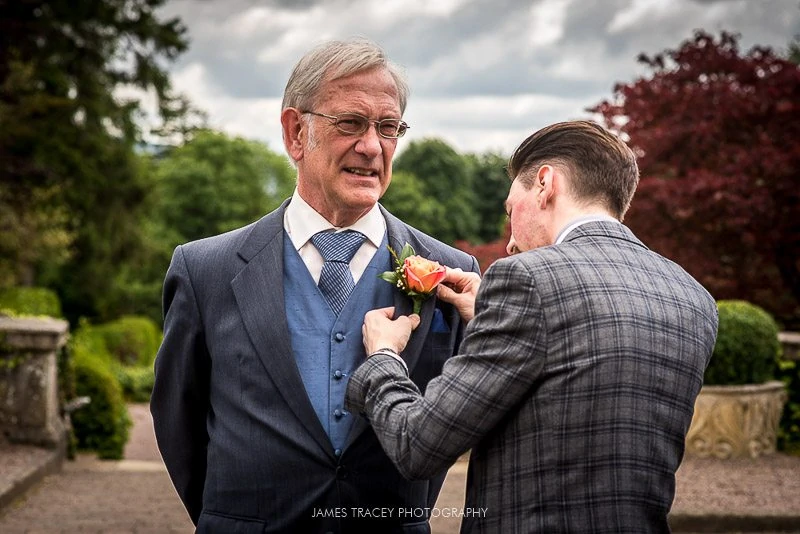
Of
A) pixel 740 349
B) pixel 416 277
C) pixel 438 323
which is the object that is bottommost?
pixel 740 349

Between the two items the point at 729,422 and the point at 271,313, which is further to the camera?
the point at 729,422

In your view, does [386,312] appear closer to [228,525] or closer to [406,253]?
[406,253]

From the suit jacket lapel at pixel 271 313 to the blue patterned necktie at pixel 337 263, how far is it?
0.12 m

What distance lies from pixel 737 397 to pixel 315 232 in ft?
22.4

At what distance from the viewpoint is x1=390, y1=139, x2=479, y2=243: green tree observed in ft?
133

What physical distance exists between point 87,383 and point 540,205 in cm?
869

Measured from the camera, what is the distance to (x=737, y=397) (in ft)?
29.0

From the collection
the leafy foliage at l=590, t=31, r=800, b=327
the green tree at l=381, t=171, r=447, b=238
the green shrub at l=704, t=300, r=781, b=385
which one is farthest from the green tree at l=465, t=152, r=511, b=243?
the green shrub at l=704, t=300, r=781, b=385

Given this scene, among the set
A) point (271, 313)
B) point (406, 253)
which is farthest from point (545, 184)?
point (271, 313)

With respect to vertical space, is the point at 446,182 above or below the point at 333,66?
above

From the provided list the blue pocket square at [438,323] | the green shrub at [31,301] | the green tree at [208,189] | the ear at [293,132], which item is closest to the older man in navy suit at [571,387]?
the blue pocket square at [438,323]

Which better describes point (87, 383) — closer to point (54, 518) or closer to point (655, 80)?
point (54, 518)

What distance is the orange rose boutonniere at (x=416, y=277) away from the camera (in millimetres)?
2680

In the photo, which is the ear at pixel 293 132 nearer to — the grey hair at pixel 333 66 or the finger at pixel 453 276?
the grey hair at pixel 333 66
